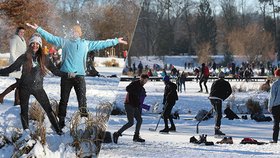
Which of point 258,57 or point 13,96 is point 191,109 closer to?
point 258,57

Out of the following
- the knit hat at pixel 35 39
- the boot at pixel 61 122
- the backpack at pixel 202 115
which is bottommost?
the backpack at pixel 202 115

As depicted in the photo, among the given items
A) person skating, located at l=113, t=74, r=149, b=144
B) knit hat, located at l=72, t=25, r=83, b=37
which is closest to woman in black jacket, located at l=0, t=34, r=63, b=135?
knit hat, located at l=72, t=25, r=83, b=37

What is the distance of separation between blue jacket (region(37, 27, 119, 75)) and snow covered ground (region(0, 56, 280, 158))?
10 cm

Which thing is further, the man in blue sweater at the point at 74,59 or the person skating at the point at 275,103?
the person skating at the point at 275,103

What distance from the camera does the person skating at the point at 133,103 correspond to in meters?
2.58

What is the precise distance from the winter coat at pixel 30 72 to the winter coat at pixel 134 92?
2.08ft

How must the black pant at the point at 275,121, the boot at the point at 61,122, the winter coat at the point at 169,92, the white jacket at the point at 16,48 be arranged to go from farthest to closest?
1. the black pant at the point at 275,121
2. the winter coat at the point at 169,92
3. the boot at the point at 61,122
4. the white jacket at the point at 16,48

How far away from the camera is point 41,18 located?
1.94 m

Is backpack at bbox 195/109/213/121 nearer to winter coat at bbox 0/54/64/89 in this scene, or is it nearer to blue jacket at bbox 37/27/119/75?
blue jacket at bbox 37/27/119/75

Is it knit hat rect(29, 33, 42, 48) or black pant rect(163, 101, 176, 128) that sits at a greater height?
knit hat rect(29, 33, 42, 48)

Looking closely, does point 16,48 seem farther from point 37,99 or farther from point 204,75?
point 204,75

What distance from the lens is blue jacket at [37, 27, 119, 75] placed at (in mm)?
1966

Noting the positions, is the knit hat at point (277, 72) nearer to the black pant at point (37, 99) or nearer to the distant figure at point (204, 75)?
the distant figure at point (204, 75)

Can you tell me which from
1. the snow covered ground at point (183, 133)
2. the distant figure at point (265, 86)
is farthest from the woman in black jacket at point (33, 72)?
the distant figure at point (265, 86)
